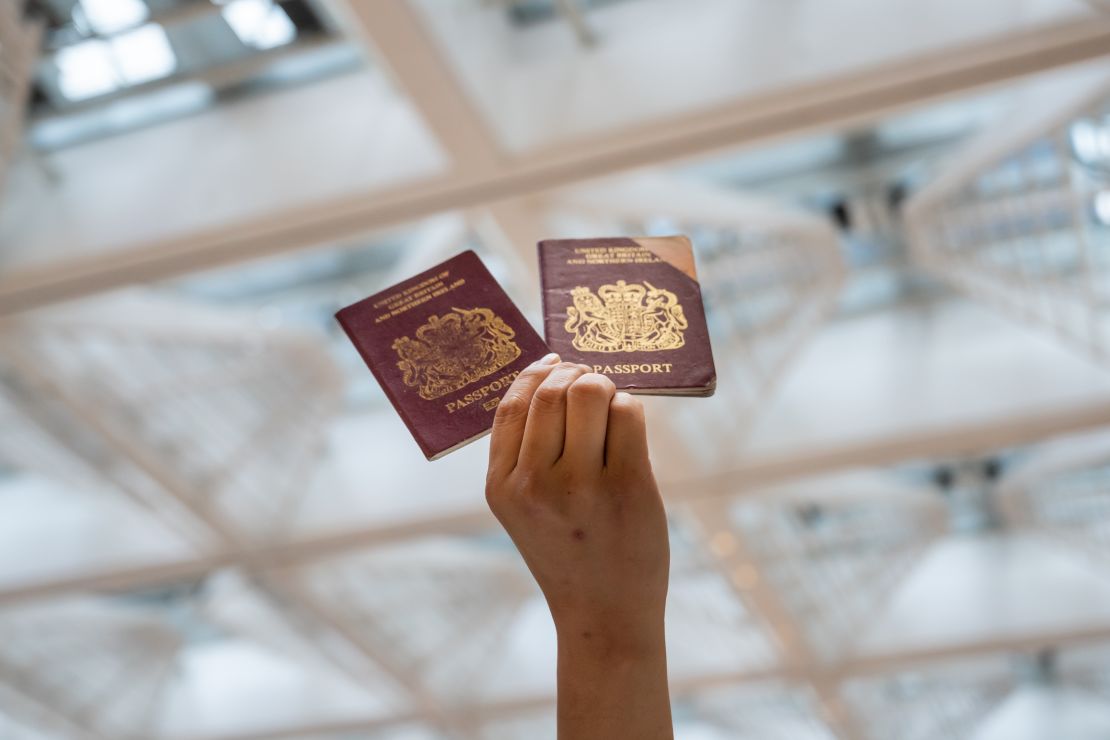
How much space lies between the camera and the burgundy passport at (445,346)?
323 centimetres

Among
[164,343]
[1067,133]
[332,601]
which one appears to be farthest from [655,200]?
[332,601]

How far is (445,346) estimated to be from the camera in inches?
130

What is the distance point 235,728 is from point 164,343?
9.83m

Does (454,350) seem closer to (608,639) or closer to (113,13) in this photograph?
(608,639)

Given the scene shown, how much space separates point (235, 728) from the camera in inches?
743

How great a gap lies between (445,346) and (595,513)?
976 millimetres

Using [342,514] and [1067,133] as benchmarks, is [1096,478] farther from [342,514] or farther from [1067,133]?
[342,514]

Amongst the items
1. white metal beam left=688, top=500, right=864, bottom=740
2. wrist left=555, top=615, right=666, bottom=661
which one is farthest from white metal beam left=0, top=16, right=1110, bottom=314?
white metal beam left=688, top=500, right=864, bottom=740

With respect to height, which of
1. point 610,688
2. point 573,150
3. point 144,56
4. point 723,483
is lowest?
point 610,688

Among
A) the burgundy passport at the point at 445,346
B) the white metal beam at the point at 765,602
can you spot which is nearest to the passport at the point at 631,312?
the burgundy passport at the point at 445,346

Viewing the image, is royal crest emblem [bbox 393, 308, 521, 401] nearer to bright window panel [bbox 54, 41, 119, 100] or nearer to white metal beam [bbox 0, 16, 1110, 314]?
white metal beam [bbox 0, 16, 1110, 314]

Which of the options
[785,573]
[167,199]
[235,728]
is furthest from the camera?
[235,728]

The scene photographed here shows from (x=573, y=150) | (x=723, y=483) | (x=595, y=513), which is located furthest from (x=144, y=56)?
(x=595, y=513)

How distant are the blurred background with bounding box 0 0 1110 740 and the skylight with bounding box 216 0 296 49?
0.08 feet
